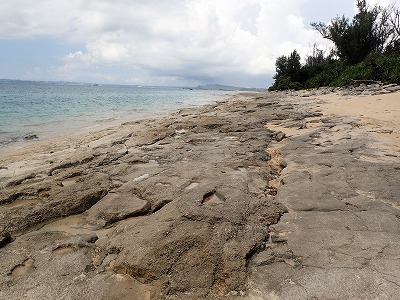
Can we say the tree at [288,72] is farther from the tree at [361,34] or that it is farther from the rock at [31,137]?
the rock at [31,137]

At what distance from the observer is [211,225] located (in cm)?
344

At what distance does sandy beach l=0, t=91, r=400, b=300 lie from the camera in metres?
2.66

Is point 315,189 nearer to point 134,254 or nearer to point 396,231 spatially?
point 396,231

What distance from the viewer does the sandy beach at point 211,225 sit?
266 cm

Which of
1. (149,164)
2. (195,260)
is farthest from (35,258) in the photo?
(149,164)

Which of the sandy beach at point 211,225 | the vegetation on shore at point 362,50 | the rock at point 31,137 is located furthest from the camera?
the vegetation on shore at point 362,50

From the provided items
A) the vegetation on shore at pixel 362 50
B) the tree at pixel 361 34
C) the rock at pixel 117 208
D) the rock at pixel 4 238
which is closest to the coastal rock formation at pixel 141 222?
the rock at pixel 117 208

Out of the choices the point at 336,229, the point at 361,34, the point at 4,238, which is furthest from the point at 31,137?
the point at 361,34

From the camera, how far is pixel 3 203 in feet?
15.5

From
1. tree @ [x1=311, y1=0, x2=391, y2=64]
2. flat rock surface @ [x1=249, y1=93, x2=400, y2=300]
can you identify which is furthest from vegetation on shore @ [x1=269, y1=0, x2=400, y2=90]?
flat rock surface @ [x1=249, y1=93, x2=400, y2=300]

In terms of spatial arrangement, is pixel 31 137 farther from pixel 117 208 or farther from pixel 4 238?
pixel 4 238

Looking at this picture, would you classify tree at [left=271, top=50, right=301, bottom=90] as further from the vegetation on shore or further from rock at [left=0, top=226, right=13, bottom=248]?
rock at [left=0, top=226, right=13, bottom=248]

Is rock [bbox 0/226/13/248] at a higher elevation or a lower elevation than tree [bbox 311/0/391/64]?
lower

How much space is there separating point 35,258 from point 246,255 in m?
2.09
